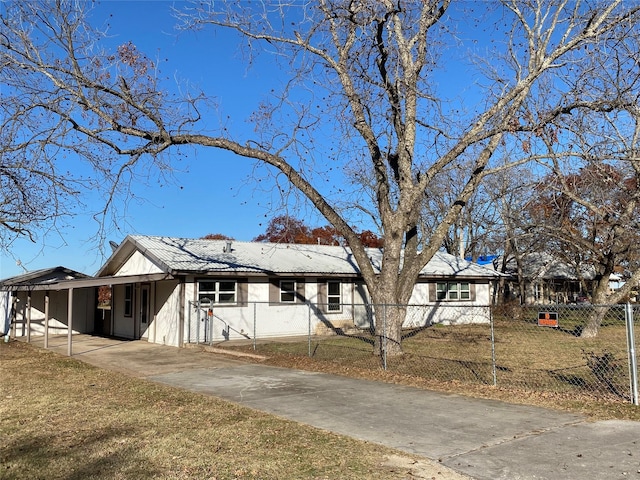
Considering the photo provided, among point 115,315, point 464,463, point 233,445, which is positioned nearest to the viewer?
point 464,463

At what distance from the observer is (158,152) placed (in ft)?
43.7

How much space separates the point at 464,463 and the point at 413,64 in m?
10.5

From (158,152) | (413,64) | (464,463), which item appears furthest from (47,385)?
(413,64)

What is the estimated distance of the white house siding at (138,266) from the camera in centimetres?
1964

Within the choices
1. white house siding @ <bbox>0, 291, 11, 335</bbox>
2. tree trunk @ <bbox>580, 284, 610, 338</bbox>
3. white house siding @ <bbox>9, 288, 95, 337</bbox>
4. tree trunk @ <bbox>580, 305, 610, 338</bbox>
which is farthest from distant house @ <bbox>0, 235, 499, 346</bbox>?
tree trunk @ <bbox>580, 305, 610, 338</bbox>

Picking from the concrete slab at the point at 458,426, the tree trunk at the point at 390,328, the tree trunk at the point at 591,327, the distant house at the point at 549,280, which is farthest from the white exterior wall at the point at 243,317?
the distant house at the point at 549,280

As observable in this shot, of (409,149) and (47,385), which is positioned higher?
(409,149)

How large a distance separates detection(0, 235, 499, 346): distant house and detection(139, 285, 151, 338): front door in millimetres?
39

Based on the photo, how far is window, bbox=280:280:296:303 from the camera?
2111cm

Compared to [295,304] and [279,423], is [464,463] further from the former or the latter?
[295,304]

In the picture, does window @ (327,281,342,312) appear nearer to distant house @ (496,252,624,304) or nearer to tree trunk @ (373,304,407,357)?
tree trunk @ (373,304,407,357)

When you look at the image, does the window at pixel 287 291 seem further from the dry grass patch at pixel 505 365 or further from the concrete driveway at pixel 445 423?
the concrete driveway at pixel 445 423

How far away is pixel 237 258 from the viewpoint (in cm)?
2133

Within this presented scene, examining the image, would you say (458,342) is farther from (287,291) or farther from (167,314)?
(167,314)
